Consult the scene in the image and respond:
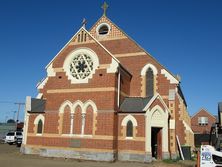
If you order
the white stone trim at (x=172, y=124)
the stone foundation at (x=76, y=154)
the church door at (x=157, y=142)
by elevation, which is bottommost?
the stone foundation at (x=76, y=154)

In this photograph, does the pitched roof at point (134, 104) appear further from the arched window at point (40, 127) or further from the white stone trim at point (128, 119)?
the arched window at point (40, 127)

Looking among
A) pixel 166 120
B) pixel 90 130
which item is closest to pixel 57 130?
pixel 90 130

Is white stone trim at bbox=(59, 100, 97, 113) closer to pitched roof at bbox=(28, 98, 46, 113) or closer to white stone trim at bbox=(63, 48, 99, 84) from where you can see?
white stone trim at bbox=(63, 48, 99, 84)

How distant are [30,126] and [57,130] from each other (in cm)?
439

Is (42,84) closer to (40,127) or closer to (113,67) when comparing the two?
(40,127)

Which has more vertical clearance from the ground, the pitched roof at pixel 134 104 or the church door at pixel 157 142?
the pitched roof at pixel 134 104

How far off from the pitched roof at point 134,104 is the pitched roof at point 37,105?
8645mm

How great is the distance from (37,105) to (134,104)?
36.2ft

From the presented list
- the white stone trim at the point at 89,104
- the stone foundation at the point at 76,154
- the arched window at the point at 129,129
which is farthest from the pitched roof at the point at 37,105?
the arched window at the point at 129,129

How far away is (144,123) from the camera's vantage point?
72.2ft

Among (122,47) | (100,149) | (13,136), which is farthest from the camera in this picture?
(13,136)

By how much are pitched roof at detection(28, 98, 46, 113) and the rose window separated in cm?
550

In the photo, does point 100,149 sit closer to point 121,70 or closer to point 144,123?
point 144,123

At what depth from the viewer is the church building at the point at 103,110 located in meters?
22.1
